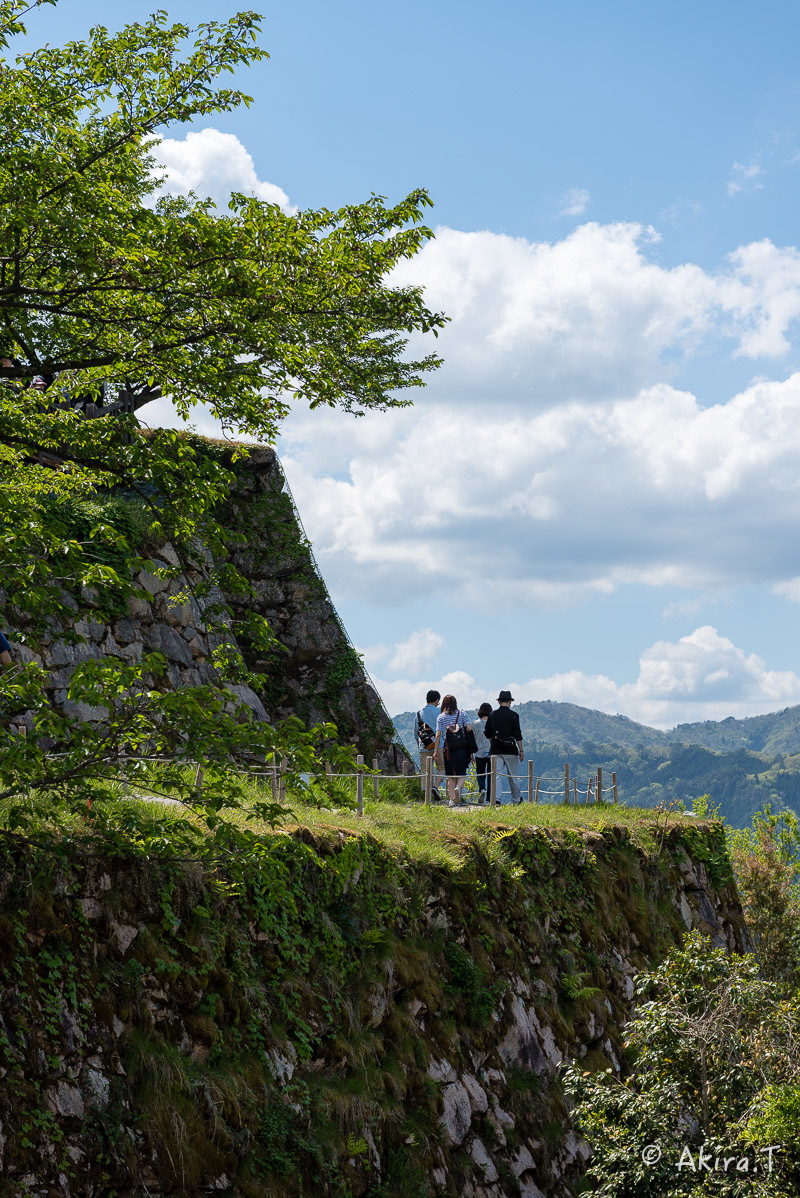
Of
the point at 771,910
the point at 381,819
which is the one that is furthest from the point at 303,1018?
the point at 771,910

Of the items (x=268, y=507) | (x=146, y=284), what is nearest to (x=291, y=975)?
(x=146, y=284)

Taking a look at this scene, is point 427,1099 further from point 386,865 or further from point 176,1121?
Result: point 176,1121

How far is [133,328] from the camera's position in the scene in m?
8.33

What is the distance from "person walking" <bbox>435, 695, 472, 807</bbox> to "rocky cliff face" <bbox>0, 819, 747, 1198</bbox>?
2440 mm

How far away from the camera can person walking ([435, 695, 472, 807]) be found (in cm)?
1764

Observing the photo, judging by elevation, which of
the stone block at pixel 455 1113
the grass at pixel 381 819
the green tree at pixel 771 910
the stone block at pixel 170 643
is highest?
the stone block at pixel 170 643

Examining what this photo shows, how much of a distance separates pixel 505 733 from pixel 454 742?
988 millimetres

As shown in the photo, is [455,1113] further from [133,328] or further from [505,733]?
[133,328]

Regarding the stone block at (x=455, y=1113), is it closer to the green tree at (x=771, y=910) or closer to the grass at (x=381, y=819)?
the grass at (x=381, y=819)

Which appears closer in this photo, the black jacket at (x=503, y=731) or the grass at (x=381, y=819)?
the grass at (x=381, y=819)

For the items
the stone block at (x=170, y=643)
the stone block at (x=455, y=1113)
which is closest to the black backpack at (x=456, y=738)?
the stone block at (x=170, y=643)

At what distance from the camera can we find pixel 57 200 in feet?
24.5

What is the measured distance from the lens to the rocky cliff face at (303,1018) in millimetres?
7602

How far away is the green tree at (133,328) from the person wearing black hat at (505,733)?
959cm
